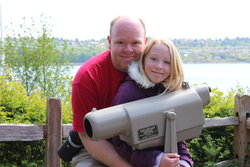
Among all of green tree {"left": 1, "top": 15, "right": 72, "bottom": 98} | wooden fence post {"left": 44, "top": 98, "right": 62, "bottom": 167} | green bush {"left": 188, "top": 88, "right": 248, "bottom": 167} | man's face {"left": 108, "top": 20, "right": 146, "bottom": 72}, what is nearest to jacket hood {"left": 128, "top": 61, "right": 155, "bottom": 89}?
man's face {"left": 108, "top": 20, "right": 146, "bottom": 72}

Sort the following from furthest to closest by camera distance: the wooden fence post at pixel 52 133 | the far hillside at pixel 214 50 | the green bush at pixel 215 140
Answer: the far hillside at pixel 214 50, the green bush at pixel 215 140, the wooden fence post at pixel 52 133

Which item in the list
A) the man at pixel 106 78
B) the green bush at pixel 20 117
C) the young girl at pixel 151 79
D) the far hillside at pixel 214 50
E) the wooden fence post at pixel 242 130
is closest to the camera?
the young girl at pixel 151 79

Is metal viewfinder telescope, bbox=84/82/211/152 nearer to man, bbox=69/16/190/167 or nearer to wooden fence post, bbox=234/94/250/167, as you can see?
man, bbox=69/16/190/167

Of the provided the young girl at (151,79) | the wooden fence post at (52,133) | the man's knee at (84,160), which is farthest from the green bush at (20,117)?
the young girl at (151,79)

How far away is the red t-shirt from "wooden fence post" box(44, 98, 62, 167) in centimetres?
135

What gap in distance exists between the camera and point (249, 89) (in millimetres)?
6695

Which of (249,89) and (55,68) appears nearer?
(249,89)

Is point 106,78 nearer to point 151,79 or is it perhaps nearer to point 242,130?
point 151,79

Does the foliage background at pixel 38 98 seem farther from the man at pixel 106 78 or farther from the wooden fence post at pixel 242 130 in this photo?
the man at pixel 106 78

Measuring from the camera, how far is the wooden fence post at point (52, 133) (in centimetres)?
387

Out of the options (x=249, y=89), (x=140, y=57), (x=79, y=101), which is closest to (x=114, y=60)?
(x=140, y=57)

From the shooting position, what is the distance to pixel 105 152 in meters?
2.47

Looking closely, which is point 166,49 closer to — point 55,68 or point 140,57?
point 140,57

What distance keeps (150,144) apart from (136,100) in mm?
256
